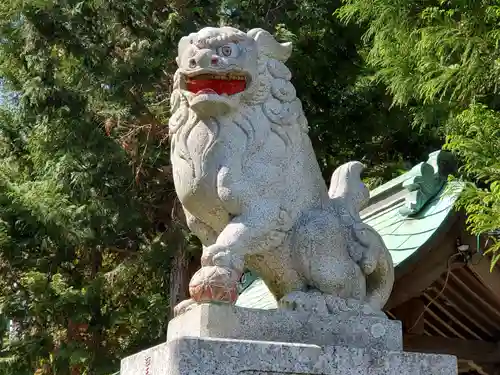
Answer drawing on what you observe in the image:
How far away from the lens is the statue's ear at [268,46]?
12.4 feet

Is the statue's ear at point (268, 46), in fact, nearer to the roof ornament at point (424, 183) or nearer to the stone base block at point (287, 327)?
the stone base block at point (287, 327)

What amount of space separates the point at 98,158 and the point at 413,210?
4.47 meters

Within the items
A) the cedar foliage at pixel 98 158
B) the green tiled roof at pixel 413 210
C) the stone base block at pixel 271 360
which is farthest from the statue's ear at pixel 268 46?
the cedar foliage at pixel 98 158

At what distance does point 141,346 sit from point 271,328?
6045mm

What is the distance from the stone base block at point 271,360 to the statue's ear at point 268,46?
134cm

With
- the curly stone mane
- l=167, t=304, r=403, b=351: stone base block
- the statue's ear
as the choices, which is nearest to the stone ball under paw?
l=167, t=304, r=403, b=351: stone base block

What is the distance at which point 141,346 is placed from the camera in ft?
30.0

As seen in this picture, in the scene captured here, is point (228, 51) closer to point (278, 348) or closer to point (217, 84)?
point (217, 84)

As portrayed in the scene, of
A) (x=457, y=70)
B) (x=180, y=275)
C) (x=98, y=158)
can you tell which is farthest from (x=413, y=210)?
(x=98, y=158)

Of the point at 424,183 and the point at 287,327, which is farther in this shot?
the point at 424,183

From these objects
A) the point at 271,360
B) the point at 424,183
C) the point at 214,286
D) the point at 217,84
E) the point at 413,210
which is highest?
the point at 217,84

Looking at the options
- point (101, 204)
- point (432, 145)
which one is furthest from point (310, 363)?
point (432, 145)

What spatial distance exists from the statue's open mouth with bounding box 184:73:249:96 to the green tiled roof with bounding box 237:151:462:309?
5.57ft

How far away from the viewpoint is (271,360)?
315 cm
